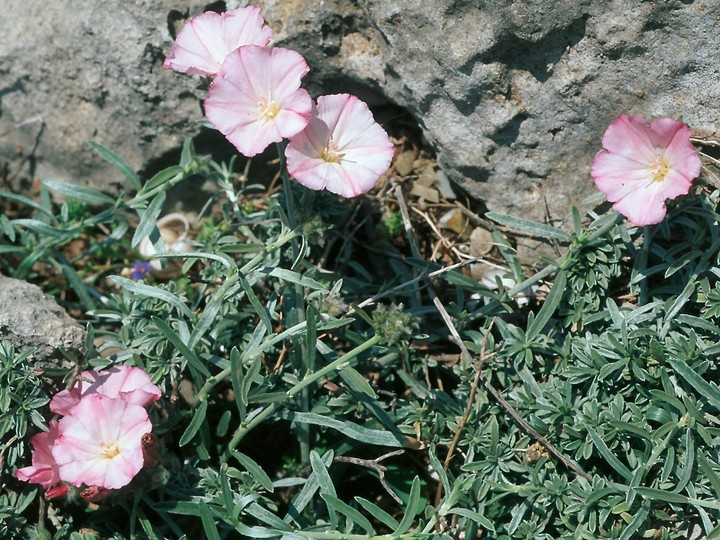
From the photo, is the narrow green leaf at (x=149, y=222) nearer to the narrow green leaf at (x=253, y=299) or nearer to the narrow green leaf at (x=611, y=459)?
the narrow green leaf at (x=253, y=299)

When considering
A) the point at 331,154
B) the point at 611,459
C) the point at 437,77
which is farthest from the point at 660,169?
the point at 331,154

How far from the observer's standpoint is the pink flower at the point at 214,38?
273cm

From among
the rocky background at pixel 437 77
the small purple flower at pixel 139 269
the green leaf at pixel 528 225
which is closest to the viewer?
the rocky background at pixel 437 77

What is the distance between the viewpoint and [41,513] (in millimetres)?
2807

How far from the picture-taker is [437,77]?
3057mm

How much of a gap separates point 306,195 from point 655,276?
1325 millimetres

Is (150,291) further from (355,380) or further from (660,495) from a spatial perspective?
(660,495)

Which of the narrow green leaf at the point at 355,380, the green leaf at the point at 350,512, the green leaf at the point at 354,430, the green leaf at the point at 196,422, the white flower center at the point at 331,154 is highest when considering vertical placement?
the white flower center at the point at 331,154

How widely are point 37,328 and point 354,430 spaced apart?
1.18 meters

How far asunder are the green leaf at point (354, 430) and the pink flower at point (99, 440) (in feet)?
1.75

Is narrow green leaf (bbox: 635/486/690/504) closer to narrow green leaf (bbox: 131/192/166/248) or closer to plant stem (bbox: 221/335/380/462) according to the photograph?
plant stem (bbox: 221/335/380/462)

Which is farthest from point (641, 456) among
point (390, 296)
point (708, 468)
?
point (390, 296)

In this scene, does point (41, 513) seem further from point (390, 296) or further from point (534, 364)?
point (534, 364)

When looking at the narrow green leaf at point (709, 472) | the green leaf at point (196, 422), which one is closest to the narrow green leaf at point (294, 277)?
the green leaf at point (196, 422)
